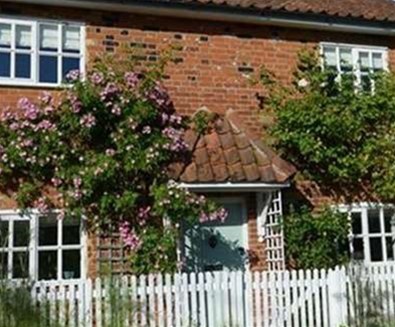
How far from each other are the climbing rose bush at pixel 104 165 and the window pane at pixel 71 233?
0.88ft

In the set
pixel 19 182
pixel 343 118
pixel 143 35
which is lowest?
pixel 19 182

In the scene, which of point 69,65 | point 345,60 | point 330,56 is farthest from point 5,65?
point 345,60

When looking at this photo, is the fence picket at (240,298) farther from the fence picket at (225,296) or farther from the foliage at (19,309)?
the foliage at (19,309)

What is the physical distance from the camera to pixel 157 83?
11.4 metres

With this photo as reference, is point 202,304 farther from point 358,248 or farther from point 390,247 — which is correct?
point 390,247

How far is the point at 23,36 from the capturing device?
10922mm

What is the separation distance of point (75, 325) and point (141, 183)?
9.32 feet

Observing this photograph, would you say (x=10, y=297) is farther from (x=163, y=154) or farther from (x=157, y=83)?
(x=157, y=83)

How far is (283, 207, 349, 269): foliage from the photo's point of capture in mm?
11148

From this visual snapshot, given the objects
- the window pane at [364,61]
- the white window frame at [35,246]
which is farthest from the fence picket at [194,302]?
the window pane at [364,61]

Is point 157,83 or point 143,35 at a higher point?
point 143,35

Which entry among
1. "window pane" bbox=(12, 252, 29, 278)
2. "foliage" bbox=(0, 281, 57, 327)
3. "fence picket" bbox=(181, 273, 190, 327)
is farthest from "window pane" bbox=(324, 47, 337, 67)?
"foliage" bbox=(0, 281, 57, 327)

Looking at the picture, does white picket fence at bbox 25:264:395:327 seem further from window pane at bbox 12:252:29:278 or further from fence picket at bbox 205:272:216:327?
window pane at bbox 12:252:29:278

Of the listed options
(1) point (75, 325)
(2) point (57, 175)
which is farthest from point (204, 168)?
(1) point (75, 325)
